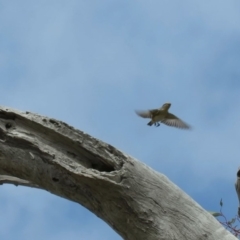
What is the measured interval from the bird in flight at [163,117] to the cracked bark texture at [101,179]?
383cm

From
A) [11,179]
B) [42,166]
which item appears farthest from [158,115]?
[42,166]

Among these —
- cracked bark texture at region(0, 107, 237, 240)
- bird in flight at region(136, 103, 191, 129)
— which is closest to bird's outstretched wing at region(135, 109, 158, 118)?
bird in flight at region(136, 103, 191, 129)

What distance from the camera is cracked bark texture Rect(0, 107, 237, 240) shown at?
2816 millimetres

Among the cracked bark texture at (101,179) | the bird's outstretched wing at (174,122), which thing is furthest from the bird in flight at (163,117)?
the cracked bark texture at (101,179)

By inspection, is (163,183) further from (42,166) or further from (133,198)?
(42,166)

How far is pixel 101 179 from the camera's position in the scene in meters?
2.83

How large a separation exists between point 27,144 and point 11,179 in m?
0.52

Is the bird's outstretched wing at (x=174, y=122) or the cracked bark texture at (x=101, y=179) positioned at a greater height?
the bird's outstretched wing at (x=174, y=122)

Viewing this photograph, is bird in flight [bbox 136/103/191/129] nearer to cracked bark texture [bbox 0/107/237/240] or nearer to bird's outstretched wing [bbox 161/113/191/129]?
bird's outstretched wing [bbox 161/113/191/129]

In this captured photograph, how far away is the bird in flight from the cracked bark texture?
383 cm

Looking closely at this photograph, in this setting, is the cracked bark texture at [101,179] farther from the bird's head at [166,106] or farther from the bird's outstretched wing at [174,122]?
the bird's outstretched wing at [174,122]

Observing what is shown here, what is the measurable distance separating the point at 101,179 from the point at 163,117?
4257 millimetres

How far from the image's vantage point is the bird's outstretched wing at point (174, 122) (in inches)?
281

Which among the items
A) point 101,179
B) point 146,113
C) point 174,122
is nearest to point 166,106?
point 146,113
